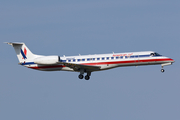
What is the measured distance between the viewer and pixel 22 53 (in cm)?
4534

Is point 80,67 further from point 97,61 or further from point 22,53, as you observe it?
point 22,53

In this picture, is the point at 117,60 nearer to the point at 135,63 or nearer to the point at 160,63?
the point at 135,63

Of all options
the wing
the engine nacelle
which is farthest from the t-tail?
the wing

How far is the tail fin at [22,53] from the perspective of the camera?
4522 cm

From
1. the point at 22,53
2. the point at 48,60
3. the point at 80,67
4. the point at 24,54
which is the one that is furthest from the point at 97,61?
the point at 22,53

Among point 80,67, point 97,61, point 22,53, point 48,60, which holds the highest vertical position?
point 22,53

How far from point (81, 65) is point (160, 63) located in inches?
428

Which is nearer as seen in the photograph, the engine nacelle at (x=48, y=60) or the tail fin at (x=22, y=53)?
the engine nacelle at (x=48, y=60)

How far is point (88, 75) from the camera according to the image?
4438 cm

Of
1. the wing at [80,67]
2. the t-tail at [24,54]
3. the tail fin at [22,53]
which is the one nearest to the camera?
the wing at [80,67]

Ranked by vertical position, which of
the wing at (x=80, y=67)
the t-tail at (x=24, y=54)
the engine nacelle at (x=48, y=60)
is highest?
the t-tail at (x=24, y=54)

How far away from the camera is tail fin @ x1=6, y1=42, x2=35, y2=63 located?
4522 cm

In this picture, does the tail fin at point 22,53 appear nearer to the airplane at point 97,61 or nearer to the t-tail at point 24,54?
the t-tail at point 24,54

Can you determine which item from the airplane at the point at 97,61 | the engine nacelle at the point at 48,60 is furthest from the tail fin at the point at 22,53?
the engine nacelle at the point at 48,60
